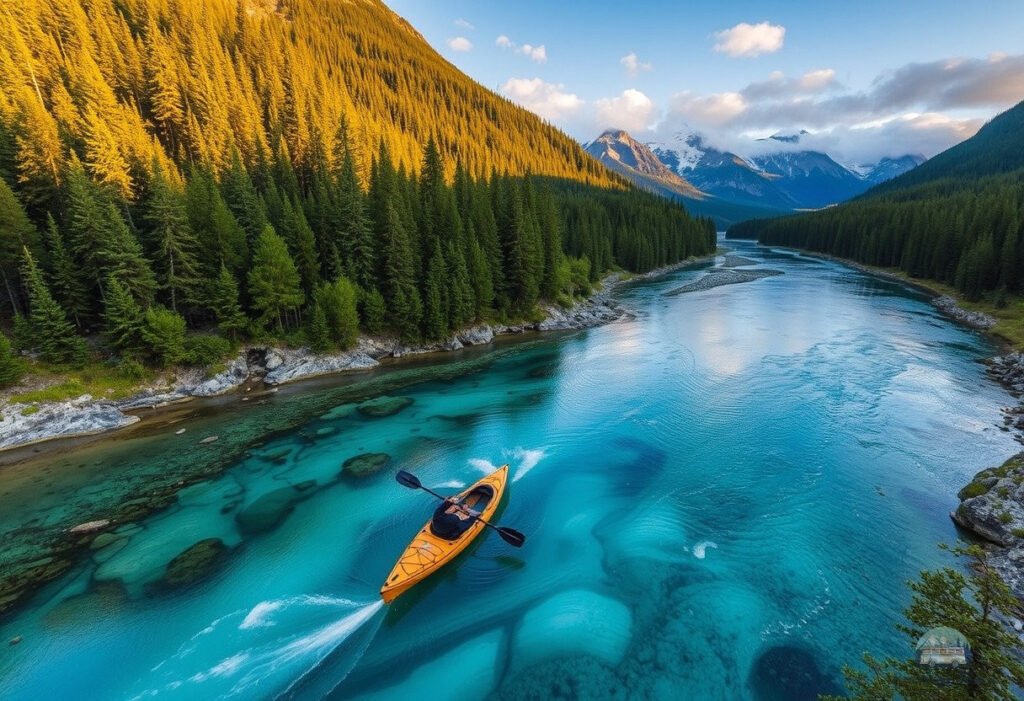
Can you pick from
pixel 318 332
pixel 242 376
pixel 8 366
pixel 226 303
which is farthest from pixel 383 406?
pixel 8 366

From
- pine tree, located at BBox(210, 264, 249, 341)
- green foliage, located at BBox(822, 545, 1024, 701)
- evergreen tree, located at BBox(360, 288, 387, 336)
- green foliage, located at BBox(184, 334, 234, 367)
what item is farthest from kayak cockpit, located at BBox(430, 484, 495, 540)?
pine tree, located at BBox(210, 264, 249, 341)

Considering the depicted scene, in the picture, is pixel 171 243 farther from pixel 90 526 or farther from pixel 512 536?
pixel 512 536

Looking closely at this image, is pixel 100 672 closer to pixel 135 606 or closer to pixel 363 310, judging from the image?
pixel 135 606

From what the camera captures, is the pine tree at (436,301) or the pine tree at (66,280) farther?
the pine tree at (436,301)

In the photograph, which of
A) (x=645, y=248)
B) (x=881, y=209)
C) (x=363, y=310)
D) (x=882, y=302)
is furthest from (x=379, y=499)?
(x=881, y=209)

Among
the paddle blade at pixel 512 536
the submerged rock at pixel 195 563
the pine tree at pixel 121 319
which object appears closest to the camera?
→ the paddle blade at pixel 512 536

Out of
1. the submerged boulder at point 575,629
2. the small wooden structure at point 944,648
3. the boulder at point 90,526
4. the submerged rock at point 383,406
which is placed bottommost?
the submerged boulder at point 575,629

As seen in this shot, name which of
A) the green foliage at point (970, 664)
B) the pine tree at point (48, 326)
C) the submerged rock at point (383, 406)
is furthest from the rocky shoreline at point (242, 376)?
the green foliage at point (970, 664)

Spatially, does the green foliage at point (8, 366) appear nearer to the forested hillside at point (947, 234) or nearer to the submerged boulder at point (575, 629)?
the submerged boulder at point (575, 629)
